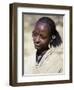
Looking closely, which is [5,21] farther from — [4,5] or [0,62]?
[0,62]

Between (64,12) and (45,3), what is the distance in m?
0.14

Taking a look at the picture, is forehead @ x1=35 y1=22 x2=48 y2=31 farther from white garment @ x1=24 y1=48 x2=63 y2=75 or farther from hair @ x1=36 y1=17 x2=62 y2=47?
white garment @ x1=24 y1=48 x2=63 y2=75

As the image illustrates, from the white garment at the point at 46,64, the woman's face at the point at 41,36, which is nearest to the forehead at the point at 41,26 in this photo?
the woman's face at the point at 41,36

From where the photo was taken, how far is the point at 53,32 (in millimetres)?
1825

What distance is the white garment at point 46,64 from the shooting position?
5.74 feet

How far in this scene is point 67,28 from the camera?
1866mm

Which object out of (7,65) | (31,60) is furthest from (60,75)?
(7,65)

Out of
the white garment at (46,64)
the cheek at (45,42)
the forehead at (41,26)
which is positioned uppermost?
the forehead at (41,26)

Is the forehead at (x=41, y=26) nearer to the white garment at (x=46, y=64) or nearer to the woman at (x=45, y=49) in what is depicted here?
the woman at (x=45, y=49)

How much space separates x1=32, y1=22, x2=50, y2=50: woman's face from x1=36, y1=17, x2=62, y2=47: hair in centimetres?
2

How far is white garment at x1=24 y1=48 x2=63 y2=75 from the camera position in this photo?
68.9 inches

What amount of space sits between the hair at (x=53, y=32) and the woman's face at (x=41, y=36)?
0.02 metres

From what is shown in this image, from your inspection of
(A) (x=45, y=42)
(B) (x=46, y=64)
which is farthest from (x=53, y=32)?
(B) (x=46, y=64)

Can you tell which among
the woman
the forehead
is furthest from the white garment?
the forehead
